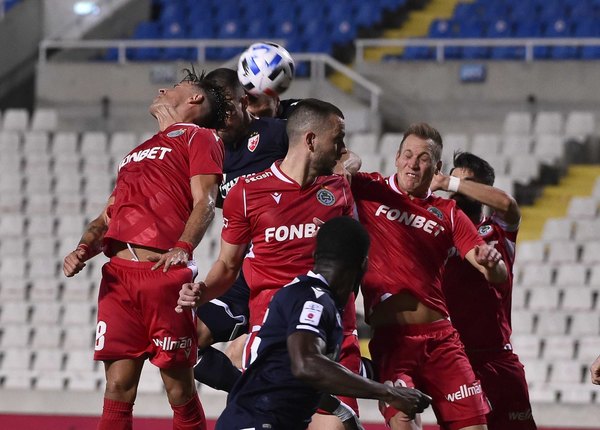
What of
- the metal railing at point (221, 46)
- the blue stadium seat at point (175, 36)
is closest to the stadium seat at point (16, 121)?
the metal railing at point (221, 46)

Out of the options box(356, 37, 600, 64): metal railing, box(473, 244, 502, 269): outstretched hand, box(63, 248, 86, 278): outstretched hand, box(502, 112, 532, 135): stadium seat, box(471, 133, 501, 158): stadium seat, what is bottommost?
box(63, 248, 86, 278): outstretched hand

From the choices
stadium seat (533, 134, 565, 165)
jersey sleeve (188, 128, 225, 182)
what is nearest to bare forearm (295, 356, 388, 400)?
jersey sleeve (188, 128, 225, 182)

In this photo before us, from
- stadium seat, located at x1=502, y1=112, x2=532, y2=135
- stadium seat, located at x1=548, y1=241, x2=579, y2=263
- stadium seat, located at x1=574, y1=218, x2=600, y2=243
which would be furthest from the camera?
stadium seat, located at x1=502, y1=112, x2=532, y2=135

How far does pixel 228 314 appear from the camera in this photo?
6840mm

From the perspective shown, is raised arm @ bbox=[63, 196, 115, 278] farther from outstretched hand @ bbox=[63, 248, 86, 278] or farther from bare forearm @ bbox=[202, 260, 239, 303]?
bare forearm @ bbox=[202, 260, 239, 303]

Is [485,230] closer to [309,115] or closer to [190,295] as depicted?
[309,115]

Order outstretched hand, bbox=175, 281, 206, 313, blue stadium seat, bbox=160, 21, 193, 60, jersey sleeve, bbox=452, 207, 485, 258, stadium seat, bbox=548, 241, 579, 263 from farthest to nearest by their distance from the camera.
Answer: blue stadium seat, bbox=160, 21, 193, 60 < stadium seat, bbox=548, 241, 579, 263 < jersey sleeve, bbox=452, 207, 485, 258 < outstretched hand, bbox=175, 281, 206, 313

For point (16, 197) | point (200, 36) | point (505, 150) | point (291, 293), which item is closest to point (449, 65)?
point (505, 150)

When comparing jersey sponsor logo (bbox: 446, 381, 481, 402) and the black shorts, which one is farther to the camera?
the black shorts

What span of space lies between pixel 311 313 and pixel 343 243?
305 mm

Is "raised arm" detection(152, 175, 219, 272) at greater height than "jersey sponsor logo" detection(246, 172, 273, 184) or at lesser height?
lesser

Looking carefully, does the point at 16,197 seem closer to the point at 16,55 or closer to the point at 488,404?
the point at 16,55

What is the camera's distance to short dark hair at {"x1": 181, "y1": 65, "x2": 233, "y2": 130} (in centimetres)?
659

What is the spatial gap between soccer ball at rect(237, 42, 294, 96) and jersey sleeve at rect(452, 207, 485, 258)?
1263 millimetres
